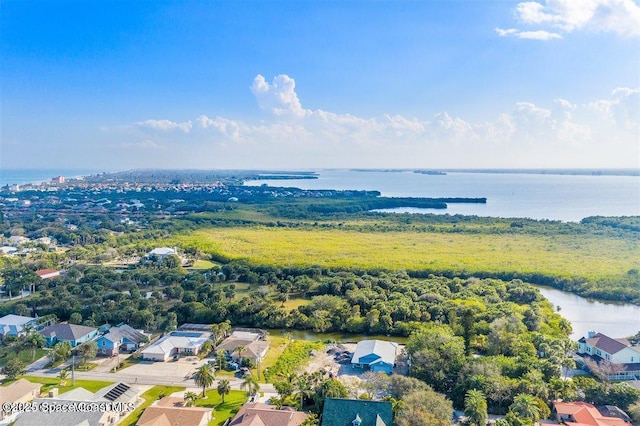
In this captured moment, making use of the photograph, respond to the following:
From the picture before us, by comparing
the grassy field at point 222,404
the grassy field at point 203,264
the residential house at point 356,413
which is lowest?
the grassy field at point 222,404

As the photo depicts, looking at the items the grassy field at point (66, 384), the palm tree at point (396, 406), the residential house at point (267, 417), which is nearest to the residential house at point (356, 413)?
the palm tree at point (396, 406)

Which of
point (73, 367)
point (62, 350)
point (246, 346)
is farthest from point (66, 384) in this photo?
point (246, 346)

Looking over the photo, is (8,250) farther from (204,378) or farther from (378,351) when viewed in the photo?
(378,351)

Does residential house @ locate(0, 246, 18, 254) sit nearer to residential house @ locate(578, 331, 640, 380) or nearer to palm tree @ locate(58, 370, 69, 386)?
palm tree @ locate(58, 370, 69, 386)

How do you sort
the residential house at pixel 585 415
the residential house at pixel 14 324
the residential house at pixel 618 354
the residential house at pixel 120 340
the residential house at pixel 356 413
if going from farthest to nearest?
the residential house at pixel 14 324 < the residential house at pixel 120 340 < the residential house at pixel 618 354 < the residential house at pixel 585 415 < the residential house at pixel 356 413

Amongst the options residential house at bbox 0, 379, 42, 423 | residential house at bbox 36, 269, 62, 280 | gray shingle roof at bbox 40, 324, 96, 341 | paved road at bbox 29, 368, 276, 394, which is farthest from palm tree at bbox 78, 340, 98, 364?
residential house at bbox 36, 269, 62, 280

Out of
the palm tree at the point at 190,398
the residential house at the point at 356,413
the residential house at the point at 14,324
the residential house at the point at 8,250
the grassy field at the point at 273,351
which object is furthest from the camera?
the residential house at the point at 8,250

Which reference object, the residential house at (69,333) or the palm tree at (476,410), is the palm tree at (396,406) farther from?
the residential house at (69,333)
